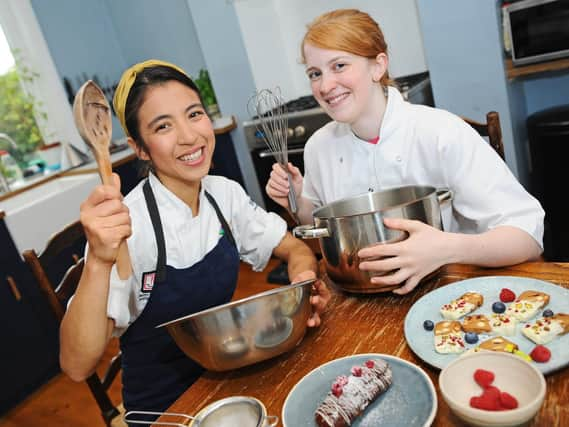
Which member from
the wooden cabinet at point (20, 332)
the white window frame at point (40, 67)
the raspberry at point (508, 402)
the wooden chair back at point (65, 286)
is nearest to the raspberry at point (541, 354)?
the raspberry at point (508, 402)

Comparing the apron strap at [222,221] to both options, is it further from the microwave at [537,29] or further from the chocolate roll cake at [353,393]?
the microwave at [537,29]

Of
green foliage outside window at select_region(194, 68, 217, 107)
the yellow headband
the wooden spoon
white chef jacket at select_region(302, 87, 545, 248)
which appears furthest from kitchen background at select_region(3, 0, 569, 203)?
the wooden spoon

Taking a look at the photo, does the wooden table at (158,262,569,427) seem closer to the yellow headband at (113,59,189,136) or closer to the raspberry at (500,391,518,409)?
the raspberry at (500,391,518,409)

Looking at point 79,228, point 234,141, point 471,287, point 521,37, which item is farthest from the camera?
point 234,141

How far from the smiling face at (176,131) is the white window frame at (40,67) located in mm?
2466

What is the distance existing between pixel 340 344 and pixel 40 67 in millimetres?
3186

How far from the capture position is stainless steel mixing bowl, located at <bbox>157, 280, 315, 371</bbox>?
744 millimetres

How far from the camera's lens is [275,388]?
78cm

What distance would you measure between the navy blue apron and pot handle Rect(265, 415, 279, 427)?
47 cm

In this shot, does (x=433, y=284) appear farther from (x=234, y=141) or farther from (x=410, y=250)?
(x=234, y=141)

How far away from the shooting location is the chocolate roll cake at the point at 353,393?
645 mm

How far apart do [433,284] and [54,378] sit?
232 centimetres

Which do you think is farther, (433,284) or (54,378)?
(54,378)

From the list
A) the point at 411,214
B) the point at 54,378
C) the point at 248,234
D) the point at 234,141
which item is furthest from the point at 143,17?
the point at 411,214
